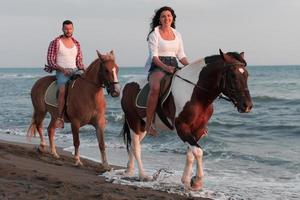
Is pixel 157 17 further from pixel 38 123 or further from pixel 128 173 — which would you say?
pixel 38 123

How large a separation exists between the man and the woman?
2400 mm

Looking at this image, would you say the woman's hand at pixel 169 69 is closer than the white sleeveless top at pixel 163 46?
Yes

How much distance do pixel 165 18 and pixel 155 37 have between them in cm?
30

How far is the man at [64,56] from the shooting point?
28.2 ft

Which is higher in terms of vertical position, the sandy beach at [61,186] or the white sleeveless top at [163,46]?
the white sleeveless top at [163,46]

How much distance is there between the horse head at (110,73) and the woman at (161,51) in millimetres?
984

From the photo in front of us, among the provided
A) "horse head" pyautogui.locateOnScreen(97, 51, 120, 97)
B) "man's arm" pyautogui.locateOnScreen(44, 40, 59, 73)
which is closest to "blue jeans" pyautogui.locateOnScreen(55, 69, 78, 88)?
"man's arm" pyautogui.locateOnScreen(44, 40, 59, 73)

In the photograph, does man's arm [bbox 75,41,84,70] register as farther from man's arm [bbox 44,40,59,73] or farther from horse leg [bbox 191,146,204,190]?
horse leg [bbox 191,146,204,190]

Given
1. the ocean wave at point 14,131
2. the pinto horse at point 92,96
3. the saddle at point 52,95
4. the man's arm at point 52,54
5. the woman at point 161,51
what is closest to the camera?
the woman at point 161,51

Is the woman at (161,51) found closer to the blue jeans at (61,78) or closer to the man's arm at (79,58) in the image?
the blue jeans at (61,78)

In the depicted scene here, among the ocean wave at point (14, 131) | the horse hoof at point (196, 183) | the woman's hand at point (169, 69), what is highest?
the woman's hand at point (169, 69)

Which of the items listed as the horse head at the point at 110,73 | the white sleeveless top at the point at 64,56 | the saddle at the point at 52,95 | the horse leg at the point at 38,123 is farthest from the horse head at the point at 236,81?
the horse leg at the point at 38,123

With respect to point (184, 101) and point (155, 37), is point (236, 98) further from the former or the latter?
point (155, 37)

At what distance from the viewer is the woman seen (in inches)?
246
